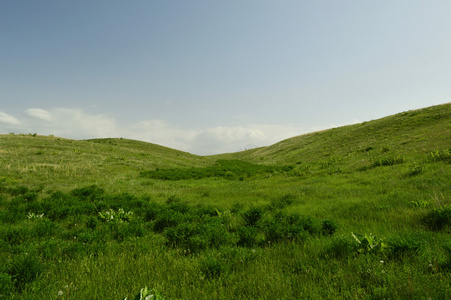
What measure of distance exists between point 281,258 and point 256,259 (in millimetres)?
543

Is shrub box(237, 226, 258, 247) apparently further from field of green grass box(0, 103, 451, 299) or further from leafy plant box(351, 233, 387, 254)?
leafy plant box(351, 233, 387, 254)

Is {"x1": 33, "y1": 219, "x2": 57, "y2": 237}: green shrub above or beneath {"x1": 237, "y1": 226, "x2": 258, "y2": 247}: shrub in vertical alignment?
above

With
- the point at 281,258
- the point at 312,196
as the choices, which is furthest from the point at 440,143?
the point at 281,258

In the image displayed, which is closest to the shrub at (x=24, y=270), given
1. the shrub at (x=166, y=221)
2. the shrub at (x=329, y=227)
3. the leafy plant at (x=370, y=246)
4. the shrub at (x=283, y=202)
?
the shrub at (x=166, y=221)

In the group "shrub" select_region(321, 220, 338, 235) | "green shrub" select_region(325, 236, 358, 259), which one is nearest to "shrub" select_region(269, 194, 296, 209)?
"shrub" select_region(321, 220, 338, 235)

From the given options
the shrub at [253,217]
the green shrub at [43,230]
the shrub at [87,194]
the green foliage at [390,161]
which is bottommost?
the green foliage at [390,161]

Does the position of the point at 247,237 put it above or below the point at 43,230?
below

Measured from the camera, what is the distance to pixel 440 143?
17.1m

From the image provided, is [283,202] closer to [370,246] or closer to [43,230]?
[370,246]

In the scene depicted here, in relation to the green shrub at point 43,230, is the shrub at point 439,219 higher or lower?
lower

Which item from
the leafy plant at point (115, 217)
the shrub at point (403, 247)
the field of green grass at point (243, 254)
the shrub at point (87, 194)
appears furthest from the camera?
the shrub at point (87, 194)

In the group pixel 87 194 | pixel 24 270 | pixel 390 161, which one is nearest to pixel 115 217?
pixel 24 270

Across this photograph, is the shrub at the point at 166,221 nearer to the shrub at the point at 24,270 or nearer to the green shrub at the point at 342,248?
the shrub at the point at 24,270

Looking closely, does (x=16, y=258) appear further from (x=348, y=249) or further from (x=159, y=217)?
(x=348, y=249)
